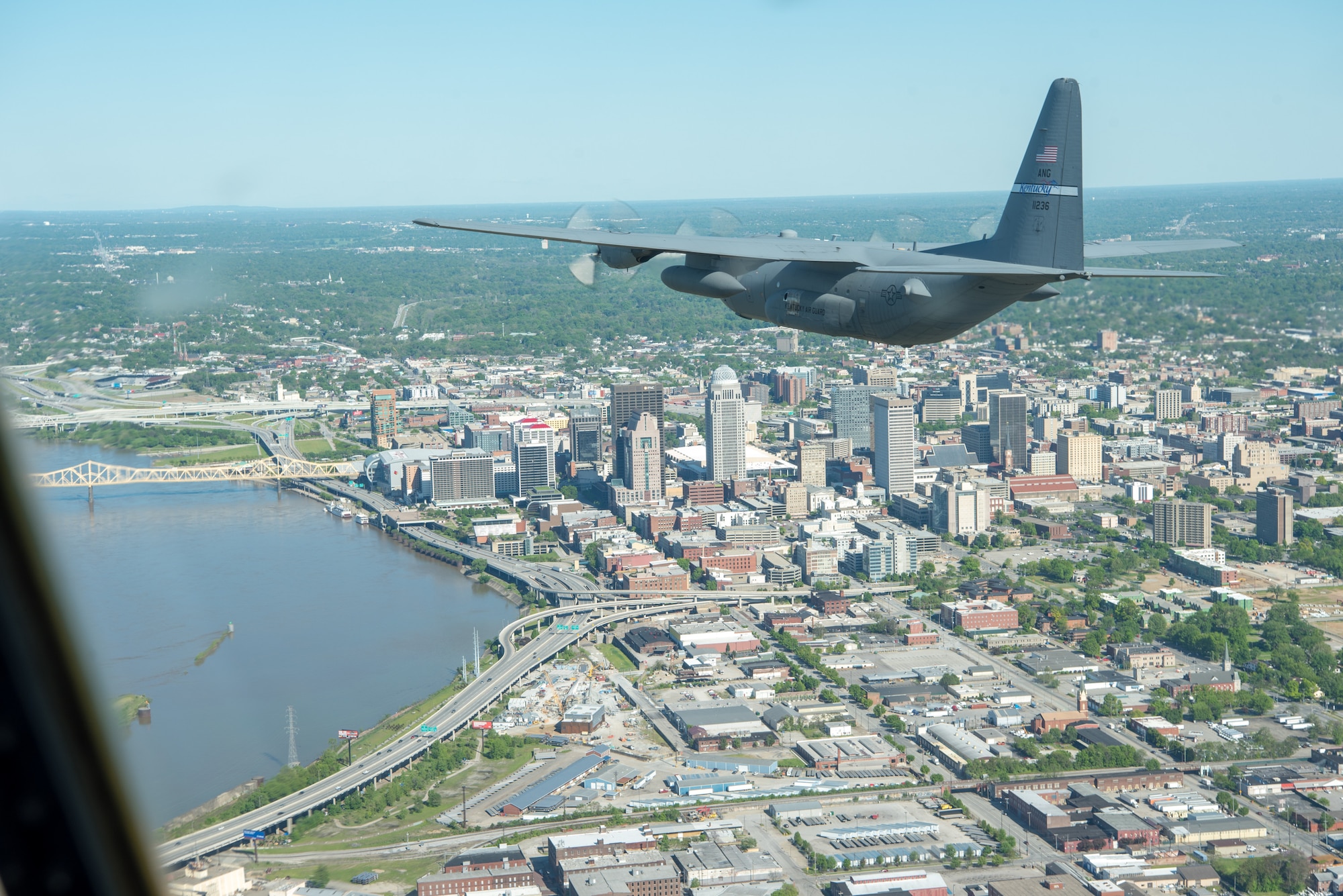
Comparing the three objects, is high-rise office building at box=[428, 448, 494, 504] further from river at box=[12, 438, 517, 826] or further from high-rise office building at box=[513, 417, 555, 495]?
river at box=[12, 438, 517, 826]

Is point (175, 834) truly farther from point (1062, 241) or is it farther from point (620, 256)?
point (1062, 241)

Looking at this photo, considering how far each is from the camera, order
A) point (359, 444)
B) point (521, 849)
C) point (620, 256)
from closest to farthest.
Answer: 1. point (620, 256)
2. point (521, 849)
3. point (359, 444)

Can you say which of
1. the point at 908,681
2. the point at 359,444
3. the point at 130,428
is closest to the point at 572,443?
the point at 359,444

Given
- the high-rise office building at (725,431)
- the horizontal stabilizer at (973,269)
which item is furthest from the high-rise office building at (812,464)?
the horizontal stabilizer at (973,269)

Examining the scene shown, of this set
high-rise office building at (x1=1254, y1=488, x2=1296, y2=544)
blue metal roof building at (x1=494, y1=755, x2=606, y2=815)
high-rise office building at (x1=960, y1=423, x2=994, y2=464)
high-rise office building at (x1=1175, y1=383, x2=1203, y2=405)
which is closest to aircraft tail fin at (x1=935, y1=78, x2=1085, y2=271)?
blue metal roof building at (x1=494, y1=755, x2=606, y2=815)

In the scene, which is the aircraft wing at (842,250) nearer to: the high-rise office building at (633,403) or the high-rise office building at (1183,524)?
the high-rise office building at (1183,524)
